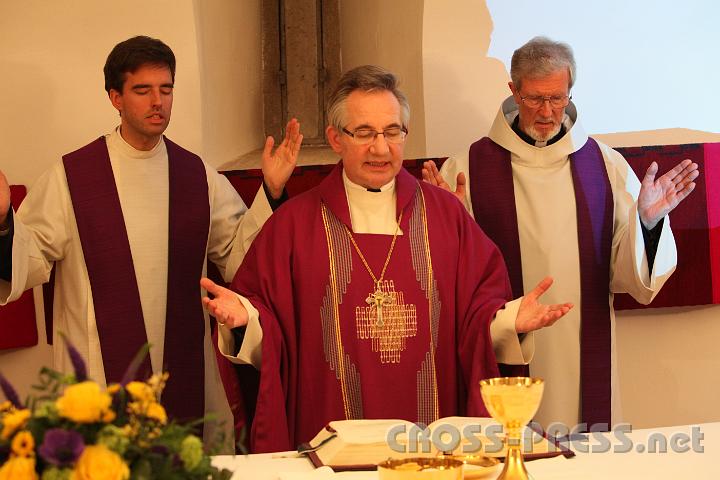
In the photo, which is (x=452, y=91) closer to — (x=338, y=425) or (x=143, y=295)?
(x=143, y=295)

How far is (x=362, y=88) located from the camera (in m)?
4.11

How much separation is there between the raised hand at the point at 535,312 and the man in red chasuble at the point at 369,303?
0.09 metres

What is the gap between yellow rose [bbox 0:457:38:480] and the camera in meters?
1.71

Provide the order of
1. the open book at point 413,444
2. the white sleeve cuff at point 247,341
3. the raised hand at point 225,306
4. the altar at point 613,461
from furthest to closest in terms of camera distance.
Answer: the white sleeve cuff at point 247,341, the raised hand at point 225,306, the open book at point 413,444, the altar at point 613,461

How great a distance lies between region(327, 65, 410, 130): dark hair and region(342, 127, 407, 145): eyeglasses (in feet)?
0.14

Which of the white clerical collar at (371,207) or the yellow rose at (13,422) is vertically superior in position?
the white clerical collar at (371,207)

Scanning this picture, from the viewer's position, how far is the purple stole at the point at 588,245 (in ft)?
15.7

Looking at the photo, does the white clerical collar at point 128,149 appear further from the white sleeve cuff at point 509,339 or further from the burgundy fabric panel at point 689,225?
the burgundy fabric panel at point 689,225

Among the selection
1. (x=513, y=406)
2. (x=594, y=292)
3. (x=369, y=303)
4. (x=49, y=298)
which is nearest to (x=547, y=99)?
(x=594, y=292)

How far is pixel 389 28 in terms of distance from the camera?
6074mm

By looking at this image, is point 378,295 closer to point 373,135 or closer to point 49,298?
point 373,135

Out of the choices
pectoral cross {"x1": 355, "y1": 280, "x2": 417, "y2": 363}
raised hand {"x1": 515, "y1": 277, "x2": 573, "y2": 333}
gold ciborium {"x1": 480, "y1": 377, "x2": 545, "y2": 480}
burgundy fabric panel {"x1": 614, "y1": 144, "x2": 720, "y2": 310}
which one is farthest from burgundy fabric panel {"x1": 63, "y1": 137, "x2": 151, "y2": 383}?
gold ciborium {"x1": 480, "y1": 377, "x2": 545, "y2": 480}

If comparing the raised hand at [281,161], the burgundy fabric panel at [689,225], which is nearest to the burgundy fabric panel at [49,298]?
the raised hand at [281,161]

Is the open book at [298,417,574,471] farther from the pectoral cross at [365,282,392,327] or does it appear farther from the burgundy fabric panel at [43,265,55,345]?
the burgundy fabric panel at [43,265,55,345]
